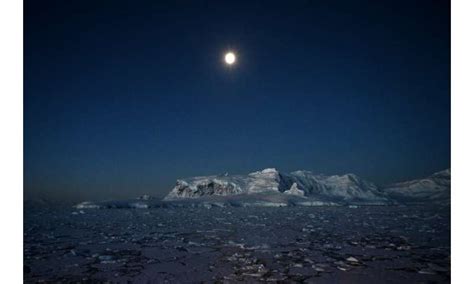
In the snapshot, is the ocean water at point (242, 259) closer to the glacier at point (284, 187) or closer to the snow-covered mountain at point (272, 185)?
the glacier at point (284, 187)

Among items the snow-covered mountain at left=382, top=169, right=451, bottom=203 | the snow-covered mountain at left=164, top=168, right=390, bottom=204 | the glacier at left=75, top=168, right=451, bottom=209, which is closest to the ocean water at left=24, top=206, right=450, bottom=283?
the glacier at left=75, top=168, right=451, bottom=209

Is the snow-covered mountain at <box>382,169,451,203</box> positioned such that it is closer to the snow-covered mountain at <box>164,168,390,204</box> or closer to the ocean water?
the snow-covered mountain at <box>164,168,390,204</box>

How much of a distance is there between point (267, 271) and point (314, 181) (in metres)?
91.4

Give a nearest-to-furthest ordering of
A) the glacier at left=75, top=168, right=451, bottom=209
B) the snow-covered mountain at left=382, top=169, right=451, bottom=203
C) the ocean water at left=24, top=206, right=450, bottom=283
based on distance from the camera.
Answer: the ocean water at left=24, top=206, right=450, bottom=283 → the glacier at left=75, top=168, right=451, bottom=209 → the snow-covered mountain at left=382, top=169, right=451, bottom=203

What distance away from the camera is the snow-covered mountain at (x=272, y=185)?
8044 cm

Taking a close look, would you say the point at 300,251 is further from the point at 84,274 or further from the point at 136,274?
the point at 84,274

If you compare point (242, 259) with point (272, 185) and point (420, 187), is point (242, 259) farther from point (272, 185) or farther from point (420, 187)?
point (420, 187)

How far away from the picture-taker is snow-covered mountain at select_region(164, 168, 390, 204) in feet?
264

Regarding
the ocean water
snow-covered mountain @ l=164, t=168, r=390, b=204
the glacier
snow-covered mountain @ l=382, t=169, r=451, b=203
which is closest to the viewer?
the ocean water

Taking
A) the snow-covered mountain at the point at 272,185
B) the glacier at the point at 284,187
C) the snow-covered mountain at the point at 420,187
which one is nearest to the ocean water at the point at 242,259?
the glacier at the point at 284,187

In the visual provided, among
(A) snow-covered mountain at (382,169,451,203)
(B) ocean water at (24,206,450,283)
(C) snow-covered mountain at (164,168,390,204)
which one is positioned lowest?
(A) snow-covered mountain at (382,169,451,203)

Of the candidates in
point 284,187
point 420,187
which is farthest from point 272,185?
point 420,187
